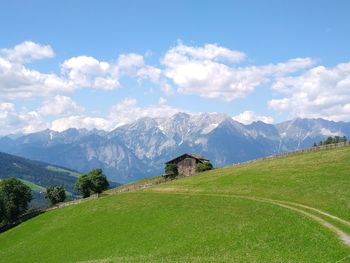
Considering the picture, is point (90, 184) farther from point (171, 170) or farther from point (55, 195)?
point (171, 170)

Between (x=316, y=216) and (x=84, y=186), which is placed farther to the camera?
(x=84, y=186)

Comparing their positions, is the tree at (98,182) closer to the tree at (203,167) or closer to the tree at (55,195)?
the tree at (55,195)

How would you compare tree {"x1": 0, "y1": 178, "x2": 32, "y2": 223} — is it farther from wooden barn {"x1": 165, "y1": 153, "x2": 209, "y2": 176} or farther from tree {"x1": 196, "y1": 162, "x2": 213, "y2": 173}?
tree {"x1": 196, "y1": 162, "x2": 213, "y2": 173}

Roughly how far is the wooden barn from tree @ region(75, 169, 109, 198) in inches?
1072

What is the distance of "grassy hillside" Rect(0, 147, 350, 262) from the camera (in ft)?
149

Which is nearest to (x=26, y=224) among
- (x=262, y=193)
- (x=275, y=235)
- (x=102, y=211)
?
(x=102, y=211)

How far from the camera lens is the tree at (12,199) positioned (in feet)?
427

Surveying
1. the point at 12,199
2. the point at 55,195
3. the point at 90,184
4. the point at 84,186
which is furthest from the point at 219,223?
the point at 55,195

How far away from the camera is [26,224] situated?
11038cm

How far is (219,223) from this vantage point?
194ft

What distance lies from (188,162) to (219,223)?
8676cm

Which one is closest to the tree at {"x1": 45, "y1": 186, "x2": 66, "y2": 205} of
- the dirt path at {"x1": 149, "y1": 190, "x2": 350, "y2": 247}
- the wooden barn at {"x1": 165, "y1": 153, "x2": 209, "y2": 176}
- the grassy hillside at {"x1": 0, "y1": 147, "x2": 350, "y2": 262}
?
the grassy hillside at {"x1": 0, "y1": 147, "x2": 350, "y2": 262}

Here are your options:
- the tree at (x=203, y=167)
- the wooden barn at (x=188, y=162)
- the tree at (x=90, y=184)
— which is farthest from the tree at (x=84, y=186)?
the tree at (x=203, y=167)

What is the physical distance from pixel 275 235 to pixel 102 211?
169 feet
